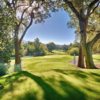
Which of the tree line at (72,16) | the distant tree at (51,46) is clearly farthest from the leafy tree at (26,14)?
the distant tree at (51,46)

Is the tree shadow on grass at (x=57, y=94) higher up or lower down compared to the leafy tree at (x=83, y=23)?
lower down

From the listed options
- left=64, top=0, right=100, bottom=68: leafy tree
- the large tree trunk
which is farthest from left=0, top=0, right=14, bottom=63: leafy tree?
the large tree trunk

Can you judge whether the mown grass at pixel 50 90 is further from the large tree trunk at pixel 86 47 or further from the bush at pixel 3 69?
the large tree trunk at pixel 86 47

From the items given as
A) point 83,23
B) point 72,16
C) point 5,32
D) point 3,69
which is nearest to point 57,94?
point 5,32

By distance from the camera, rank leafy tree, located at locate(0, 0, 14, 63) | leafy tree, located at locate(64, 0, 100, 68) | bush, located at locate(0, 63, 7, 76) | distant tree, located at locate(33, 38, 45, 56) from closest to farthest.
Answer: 1. leafy tree, located at locate(0, 0, 14, 63)
2. bush, located at locate(0, 63, 7, 76)
3. leafy tree, located at locate(64, 0, 100, 68)
4. distant tree, located at locate(33, 38, 45, 56)

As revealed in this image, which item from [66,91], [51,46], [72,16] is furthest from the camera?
[51,46]

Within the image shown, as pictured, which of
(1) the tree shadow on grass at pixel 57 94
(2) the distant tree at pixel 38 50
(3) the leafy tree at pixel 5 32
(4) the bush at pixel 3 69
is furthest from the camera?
(2) the distant tree at pixel 38 50

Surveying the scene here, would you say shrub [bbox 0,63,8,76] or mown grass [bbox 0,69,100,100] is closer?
mown grass [bbox 0,69,100,100]

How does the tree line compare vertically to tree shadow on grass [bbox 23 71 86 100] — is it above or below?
above

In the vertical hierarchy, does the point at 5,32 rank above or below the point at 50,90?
above

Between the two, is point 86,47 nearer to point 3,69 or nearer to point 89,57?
point 89,57

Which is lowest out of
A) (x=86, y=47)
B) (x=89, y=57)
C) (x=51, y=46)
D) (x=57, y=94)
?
(x=57, y=94)

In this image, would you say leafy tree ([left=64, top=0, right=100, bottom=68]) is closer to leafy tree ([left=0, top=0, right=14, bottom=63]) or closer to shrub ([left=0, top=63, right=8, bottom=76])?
shrub ([left=0, top=63, right=8, bottom=76])

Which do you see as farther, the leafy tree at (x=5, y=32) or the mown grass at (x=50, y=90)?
the leafy tree at (x=5, y=32)
